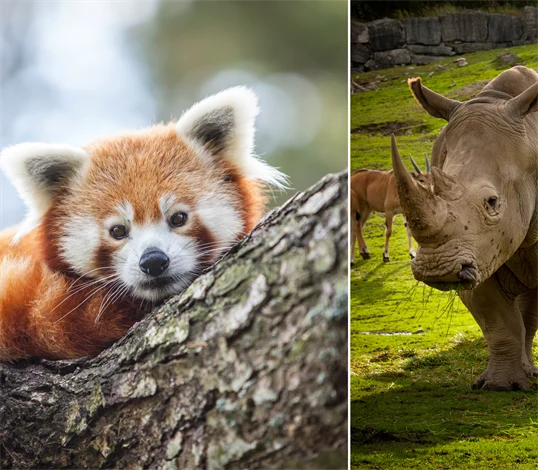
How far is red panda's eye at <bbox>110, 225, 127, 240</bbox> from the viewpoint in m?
2.81

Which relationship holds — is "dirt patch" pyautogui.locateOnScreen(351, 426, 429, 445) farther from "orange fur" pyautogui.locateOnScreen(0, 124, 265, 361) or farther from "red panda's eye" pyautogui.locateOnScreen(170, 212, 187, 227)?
"red panda's eye" pyautogui.locateOnScreen(170, 212, 187, 227)

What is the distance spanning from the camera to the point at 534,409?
10.5ft

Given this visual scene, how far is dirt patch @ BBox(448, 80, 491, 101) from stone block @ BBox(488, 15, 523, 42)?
0.27 m

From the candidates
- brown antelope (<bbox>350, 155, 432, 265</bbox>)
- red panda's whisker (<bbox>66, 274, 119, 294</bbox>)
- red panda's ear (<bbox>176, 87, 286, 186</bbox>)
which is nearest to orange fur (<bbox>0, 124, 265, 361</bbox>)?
red panda's whisker (<bbox>66, 274, 119, 294</bbox>)

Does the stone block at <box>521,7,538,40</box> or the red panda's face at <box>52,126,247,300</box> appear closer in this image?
the red panda's face at <box>52,126,247,300</box>

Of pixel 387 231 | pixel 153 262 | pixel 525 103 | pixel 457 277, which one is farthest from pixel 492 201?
pixel 153 262

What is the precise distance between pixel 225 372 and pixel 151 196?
685mm

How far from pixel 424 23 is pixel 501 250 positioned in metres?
1.33

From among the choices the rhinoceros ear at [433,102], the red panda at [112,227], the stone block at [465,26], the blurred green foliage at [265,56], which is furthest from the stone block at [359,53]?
the red panda at [112,227]

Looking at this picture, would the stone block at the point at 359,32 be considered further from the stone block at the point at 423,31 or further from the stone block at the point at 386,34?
the stone block at the point at 423,31

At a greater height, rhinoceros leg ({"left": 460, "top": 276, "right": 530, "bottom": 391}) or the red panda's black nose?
the red panda's black nose

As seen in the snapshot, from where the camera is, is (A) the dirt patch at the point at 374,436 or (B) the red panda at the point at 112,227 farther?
(A) the dirt patch at the point at 374,436

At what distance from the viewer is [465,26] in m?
3.57

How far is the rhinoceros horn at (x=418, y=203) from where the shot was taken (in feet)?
8.36
